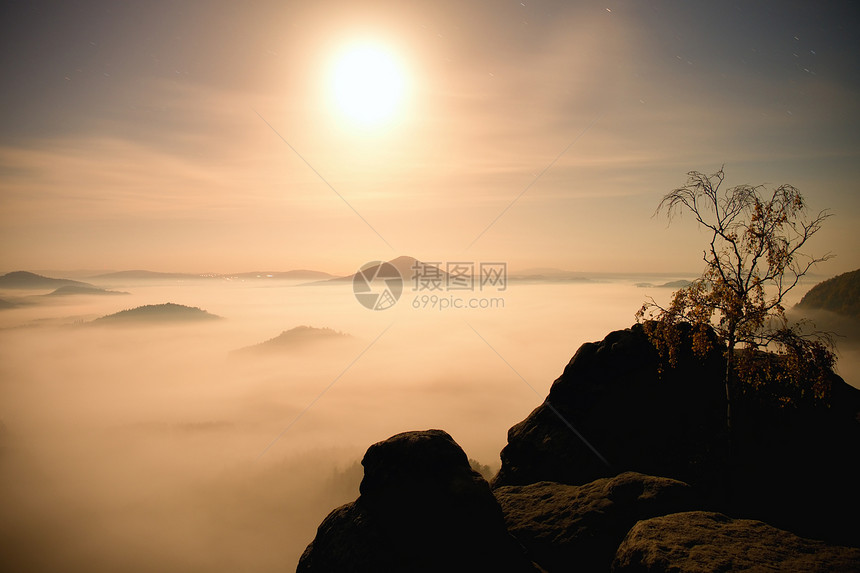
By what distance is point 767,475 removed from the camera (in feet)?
55.9

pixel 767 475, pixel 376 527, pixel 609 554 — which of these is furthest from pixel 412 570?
pixel 767 475

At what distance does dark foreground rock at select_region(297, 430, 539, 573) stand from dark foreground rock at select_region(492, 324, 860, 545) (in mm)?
7505

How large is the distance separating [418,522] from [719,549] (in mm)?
8494

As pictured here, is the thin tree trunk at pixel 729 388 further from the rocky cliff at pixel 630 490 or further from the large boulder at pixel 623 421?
the large boulder at pixel 623 421

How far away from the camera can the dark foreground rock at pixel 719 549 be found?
10172 millimetres

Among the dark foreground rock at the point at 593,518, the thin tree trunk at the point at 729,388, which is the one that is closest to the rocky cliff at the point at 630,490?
the dark foreground rock at the point at 593,518

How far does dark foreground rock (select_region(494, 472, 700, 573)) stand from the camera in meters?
13.9

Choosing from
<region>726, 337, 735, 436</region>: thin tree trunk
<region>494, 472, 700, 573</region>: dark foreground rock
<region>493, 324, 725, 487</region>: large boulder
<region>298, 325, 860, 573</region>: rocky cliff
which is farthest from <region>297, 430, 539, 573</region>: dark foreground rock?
<region>726, 337, 735, 436</region>: thin tree trunk

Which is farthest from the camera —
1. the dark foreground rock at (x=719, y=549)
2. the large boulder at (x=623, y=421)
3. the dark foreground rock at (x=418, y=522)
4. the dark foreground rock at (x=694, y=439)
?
the large boulder at (x=623, y=421)

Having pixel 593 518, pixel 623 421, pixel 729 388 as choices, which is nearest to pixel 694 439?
pixel 623 421

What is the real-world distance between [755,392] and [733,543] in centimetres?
1086

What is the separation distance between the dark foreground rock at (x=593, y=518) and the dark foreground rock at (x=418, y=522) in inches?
53.8

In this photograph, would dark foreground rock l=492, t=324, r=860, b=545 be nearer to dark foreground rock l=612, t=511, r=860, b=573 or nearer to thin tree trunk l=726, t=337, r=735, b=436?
thin tree trunk l=726, t=337, r=735, b=436

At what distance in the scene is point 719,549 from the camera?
10844 mm
